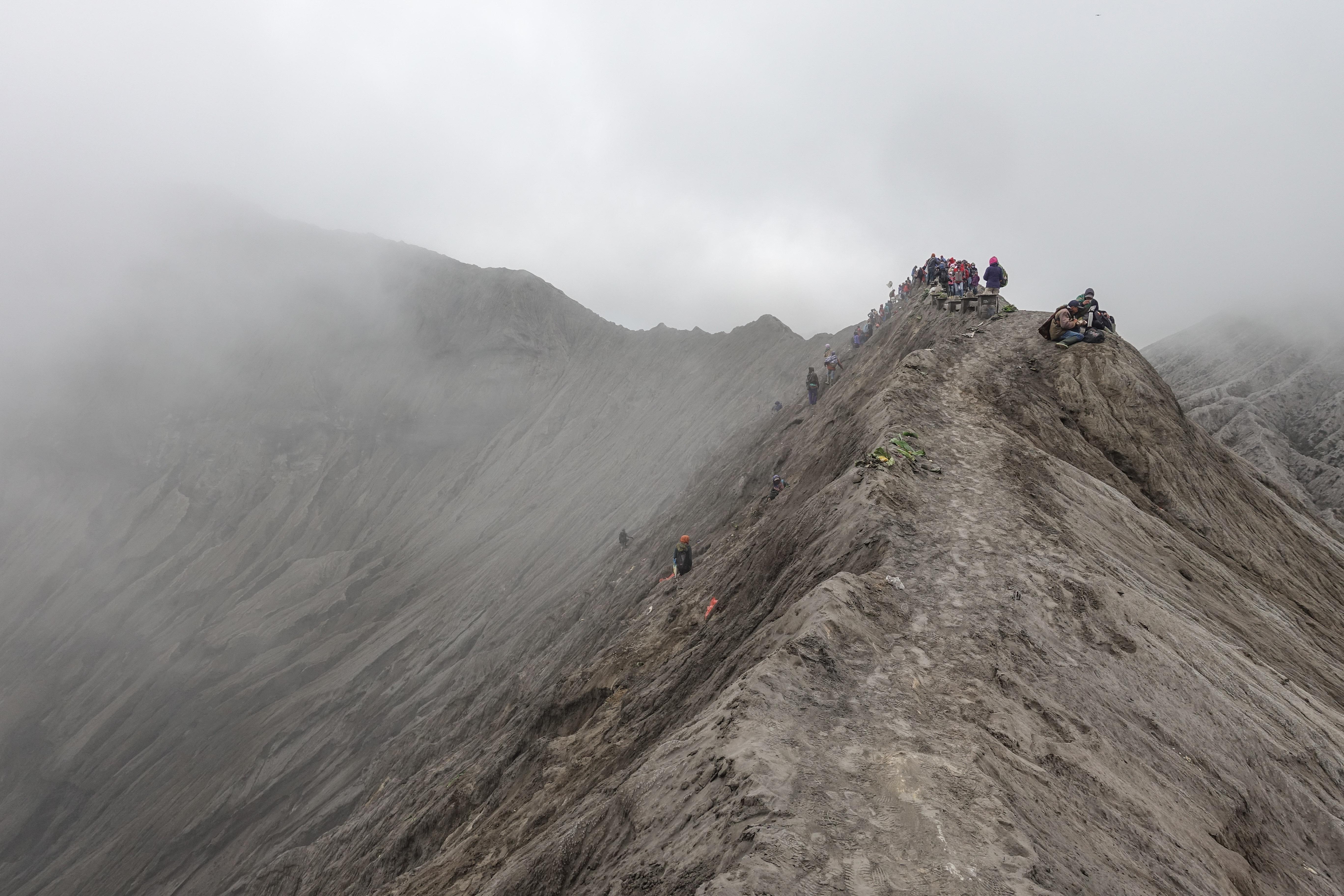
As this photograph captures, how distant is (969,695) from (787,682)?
2138mm

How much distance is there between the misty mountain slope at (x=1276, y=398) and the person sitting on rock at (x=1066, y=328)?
103 feet

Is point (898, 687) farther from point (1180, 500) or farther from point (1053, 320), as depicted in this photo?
point (1053, 320)

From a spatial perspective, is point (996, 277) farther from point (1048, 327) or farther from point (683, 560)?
point (683, 560)

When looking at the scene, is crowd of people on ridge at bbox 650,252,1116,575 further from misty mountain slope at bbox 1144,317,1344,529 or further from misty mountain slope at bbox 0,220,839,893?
misty mountain slope at bbox 1144,317,1344,529

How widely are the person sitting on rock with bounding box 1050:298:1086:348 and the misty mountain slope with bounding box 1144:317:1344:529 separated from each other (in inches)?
1240

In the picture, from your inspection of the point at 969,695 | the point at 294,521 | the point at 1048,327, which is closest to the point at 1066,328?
the point at 1048,327

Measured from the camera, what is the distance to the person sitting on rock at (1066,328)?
20.1m

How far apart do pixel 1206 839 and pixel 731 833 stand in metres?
5.41

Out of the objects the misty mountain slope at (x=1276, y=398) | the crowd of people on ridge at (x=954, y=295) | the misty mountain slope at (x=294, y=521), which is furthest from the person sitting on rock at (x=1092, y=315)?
the misty mountain slope at (x=1276, y=398)

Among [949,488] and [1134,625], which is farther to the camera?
[949,488]

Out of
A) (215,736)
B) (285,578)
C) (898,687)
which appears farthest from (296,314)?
(898,687)

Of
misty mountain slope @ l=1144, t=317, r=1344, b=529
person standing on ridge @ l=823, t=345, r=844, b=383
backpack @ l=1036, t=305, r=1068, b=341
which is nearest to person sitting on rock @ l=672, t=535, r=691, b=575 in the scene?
backpack @ l=1036, t=305, r=1068, b=341

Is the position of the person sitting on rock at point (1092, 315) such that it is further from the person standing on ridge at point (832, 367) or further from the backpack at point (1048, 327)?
A: the person standing on ridge at point (832, 367)

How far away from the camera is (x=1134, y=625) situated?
32.5 ft
